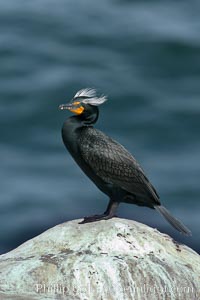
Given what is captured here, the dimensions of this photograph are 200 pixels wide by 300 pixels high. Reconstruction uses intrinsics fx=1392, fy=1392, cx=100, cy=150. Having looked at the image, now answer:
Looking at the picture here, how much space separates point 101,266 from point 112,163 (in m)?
1.10

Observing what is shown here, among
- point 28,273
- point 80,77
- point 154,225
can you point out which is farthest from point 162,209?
point 80,77

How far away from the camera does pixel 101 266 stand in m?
10.5

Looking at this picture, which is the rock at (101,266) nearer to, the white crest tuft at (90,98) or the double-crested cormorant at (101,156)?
the double-crested cormorant at (101,156)

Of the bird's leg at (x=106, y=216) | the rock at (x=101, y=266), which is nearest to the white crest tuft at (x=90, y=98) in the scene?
the bird's leg at (x=106, y=216)

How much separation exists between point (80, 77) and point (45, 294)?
9423mm

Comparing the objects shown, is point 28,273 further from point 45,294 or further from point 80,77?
point 80,77

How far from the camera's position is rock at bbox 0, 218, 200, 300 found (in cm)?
1039

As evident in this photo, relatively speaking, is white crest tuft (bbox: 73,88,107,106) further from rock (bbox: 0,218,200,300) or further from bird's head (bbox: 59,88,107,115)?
rock (bbox: 0,218,200,300)

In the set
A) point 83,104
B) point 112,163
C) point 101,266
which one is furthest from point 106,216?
point 83,104

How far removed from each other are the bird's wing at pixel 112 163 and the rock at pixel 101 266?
425 mm

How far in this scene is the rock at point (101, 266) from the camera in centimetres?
1039

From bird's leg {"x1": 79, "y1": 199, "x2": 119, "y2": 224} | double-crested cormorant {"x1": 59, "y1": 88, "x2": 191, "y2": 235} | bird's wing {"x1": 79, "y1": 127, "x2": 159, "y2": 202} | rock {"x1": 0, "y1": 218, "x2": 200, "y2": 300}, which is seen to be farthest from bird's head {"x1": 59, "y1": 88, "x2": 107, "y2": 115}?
rock {"x1": 0, "y1": 218, "x2": 200, "y2": 300}

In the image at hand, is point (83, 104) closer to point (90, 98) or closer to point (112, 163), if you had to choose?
point (90, 98)

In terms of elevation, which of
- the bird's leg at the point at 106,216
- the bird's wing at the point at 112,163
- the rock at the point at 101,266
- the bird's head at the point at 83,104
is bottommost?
the rock at the point at 101,266
